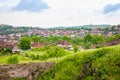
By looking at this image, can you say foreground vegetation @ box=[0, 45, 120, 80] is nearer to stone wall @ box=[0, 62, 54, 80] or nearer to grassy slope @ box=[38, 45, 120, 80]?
grassy slope @ box=[38, 45, 120, 80]

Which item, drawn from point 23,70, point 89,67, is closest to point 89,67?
point 89,67

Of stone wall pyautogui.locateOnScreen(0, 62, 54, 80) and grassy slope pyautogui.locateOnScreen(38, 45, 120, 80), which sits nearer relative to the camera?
grassy slope pyautogui.locateOnScreen(38, 45, 120, 80)

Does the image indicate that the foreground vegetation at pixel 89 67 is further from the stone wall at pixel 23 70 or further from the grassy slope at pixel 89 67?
the stone wall at pixel 23 70

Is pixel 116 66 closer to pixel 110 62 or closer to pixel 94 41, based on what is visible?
pixel 110 62

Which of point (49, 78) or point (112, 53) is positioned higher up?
point (112, 53)

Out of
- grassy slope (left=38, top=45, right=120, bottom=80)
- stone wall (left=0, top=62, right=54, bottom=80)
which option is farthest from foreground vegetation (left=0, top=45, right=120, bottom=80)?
stone wall (left=0, top=62, right=54, bottom=80)

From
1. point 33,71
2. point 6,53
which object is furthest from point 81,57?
point 6,53
